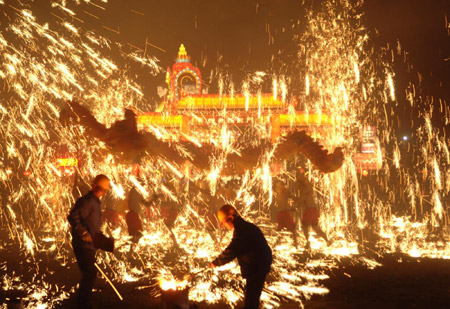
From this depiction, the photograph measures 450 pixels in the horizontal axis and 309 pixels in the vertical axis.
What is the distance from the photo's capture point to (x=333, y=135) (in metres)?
32.0

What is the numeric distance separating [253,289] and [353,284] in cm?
309

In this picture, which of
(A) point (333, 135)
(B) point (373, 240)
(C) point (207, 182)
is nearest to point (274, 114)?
(A) point (333, 135)

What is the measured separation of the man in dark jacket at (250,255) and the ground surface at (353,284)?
643 millimetres

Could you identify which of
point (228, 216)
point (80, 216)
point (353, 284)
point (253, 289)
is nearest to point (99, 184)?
point (80, 216)

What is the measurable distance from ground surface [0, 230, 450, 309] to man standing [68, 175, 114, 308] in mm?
601

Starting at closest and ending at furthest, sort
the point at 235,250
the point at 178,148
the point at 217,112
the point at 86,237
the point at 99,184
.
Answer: the point at 235,250, the point at 86,237, the point at 99,184, the point at 178,148, the point at 217,112

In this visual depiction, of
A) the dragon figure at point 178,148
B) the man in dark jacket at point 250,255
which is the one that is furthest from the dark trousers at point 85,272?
the dragon figure at point 178,148

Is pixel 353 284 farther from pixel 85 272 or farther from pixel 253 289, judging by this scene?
pixel 85 272

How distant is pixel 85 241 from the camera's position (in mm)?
5023

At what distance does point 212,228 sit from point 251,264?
752 cm

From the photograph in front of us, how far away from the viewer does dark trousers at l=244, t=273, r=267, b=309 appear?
14.4 feet

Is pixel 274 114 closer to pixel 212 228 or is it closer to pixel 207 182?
pixel 207 182

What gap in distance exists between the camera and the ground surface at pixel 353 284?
584cm

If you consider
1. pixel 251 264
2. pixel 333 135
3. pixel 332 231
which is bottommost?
pixel 332 231
